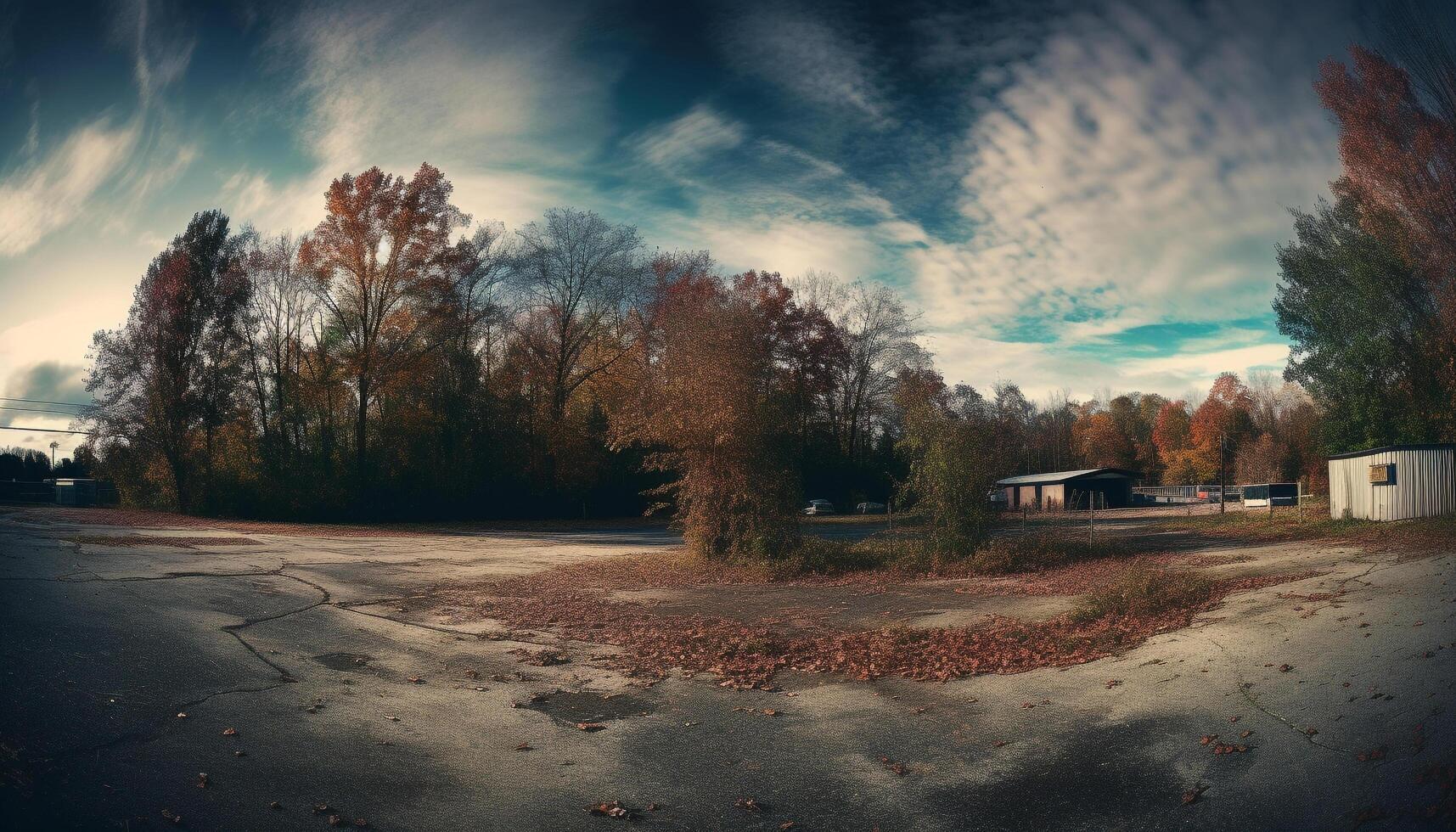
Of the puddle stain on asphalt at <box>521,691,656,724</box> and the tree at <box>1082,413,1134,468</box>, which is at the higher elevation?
the tree at <box>1082,413,1134,468</box>

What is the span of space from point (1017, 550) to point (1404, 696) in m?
12.9

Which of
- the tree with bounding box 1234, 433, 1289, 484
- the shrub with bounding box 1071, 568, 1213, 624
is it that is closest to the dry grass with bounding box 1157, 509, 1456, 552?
the shrub with bounding box 1071, 568, 1213, 624

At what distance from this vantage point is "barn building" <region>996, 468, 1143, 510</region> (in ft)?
174

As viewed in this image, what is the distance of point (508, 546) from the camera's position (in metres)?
25.6

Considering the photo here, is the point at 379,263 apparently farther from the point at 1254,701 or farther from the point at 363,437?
the point at 1254,701

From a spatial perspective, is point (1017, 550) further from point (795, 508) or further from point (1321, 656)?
point (1321, 656)

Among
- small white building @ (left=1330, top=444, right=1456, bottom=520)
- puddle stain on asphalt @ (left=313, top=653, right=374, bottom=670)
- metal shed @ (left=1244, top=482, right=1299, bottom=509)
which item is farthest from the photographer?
metal shed @ (left=1244, top=482, right=1299, bottom=509)

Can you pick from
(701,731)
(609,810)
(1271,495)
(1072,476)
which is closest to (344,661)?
(701,731)

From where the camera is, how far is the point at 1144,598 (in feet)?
36.2

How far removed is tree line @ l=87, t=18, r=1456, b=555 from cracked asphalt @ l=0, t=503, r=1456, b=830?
29.5 feet

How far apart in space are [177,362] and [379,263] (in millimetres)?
11950

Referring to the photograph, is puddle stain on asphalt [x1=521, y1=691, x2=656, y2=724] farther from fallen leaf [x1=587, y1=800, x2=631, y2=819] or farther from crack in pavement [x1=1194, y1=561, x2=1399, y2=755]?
crack in pavement [x1=1194, y1=561, x2=1399, y2=755]

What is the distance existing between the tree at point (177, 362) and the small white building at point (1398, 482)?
48123mm

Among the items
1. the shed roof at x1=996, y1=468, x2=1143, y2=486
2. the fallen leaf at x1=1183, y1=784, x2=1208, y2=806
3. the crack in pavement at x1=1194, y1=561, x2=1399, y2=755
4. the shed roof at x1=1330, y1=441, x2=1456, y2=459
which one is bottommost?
the fallen leaf at x1=1183, y1=784, x2=1208, y2=806
